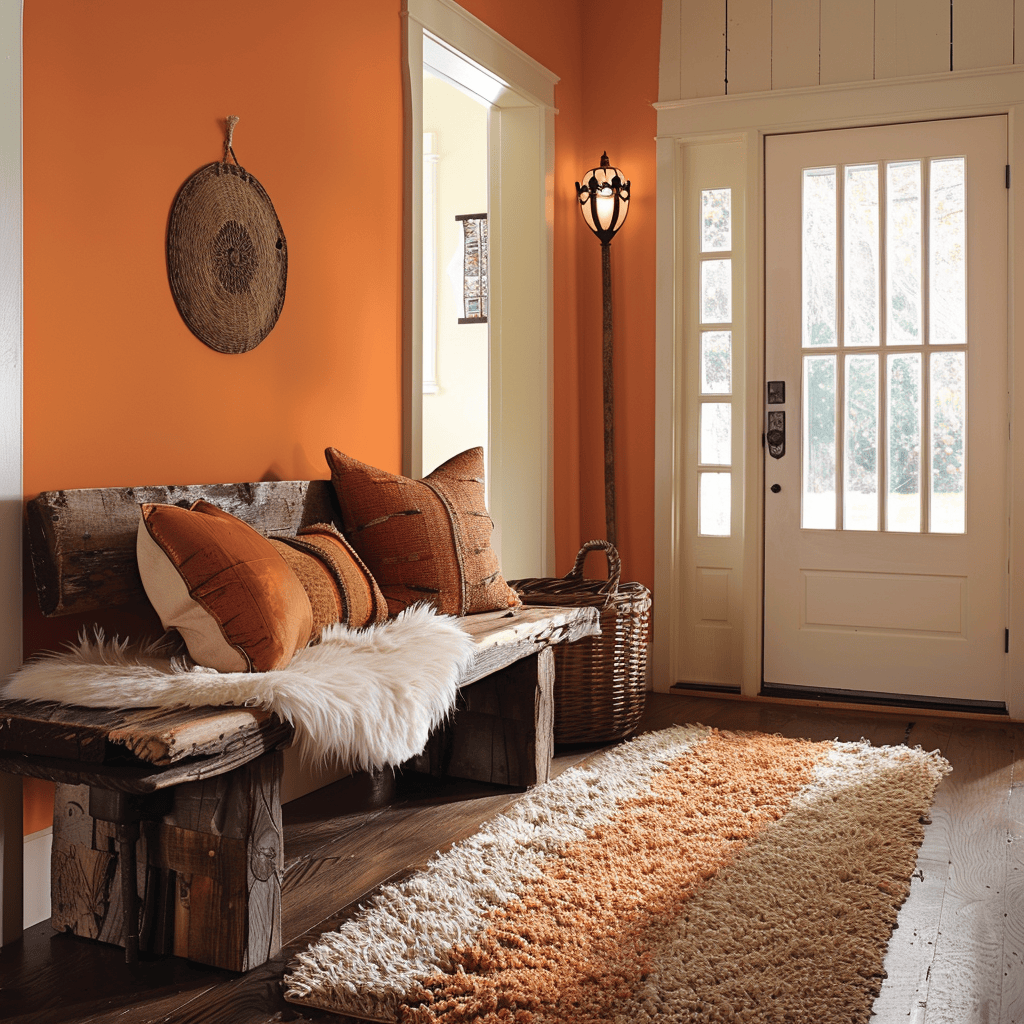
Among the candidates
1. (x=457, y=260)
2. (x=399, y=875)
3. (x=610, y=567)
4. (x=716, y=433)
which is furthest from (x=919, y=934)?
(x=457, y=260)

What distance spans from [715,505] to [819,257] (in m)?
0.99

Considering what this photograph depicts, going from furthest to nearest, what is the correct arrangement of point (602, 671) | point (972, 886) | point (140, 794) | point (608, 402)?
point (608, 402) < point (602, 671) < point (972, 886) < point (140, 794)

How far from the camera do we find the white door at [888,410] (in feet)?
11.5

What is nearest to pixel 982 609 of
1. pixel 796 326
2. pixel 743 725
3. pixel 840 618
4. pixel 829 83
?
pixel 840 618

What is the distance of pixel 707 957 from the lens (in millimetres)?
1717

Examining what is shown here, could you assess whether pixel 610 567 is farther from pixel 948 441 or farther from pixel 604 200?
pixel 604 200

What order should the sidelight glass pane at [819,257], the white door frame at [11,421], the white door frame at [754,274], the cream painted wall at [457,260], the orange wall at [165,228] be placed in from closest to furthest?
the white door frame at [11,421] < the orange wall at [165,228] < the white door frame at [754,274] < the sidelight glass pane at [819,257] < the cream painted wall at [457,260]

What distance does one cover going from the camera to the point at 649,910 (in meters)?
1.90

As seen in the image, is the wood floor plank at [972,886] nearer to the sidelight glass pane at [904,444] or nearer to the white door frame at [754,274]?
the white door frame at [754,274]

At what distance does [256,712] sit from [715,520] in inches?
102

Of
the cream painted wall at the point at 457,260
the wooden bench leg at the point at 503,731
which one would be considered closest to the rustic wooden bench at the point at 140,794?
the wooden bench leg at the point at 503,731

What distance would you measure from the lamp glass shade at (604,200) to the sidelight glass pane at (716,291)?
0.38 meters

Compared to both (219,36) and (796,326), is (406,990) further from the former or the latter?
(796,326)

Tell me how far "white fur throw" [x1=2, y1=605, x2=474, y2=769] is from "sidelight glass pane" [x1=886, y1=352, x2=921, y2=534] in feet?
7.07
